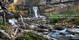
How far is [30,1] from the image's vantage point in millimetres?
41594

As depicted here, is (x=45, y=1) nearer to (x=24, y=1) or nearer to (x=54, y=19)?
(x=24, y=1)

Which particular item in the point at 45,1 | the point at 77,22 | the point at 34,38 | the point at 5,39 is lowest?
the point at 77,22

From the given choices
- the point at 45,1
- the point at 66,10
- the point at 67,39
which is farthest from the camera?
the point at 45,1

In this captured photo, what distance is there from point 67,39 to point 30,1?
33528mm

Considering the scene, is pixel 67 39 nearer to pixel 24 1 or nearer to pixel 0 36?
pixel 0 36

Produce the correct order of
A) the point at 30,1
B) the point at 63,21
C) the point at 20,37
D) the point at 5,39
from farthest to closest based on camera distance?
the point at 30,1, the point at 63,21, the point at 20,37, the point at 5,39

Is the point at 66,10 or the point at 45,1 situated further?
the point at 45,1

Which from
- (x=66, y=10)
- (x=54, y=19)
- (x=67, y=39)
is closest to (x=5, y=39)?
(x=67, y=39)

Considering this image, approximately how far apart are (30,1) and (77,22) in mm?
26096

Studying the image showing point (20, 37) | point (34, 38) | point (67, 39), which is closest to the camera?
point (20, 37)

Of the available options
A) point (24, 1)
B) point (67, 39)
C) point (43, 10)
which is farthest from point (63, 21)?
point (24, 1)

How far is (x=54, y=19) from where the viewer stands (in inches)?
918

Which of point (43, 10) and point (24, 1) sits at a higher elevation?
point (24, 1)

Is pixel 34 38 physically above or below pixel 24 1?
below
